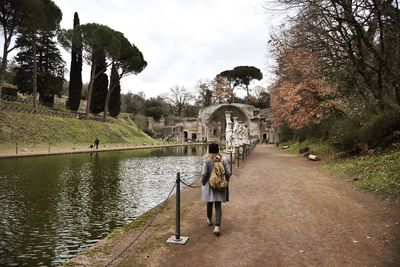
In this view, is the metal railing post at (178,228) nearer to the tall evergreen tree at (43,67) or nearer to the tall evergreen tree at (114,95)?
the tall evergreen tree at (43,67)

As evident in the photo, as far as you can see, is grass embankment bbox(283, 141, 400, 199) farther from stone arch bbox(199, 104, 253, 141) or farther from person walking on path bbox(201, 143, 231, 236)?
stone arch bbox(199, 104, 253, 141)

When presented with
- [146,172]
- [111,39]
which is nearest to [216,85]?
[111,39]

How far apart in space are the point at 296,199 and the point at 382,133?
6.84m

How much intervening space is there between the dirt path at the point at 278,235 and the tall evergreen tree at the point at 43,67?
35.9 m

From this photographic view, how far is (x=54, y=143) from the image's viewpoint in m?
30.4

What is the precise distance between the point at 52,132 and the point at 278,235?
101 ft

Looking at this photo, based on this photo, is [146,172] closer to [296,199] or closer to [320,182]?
[320,182]

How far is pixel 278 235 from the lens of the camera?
5.51 meters

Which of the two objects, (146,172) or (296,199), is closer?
(296,199)

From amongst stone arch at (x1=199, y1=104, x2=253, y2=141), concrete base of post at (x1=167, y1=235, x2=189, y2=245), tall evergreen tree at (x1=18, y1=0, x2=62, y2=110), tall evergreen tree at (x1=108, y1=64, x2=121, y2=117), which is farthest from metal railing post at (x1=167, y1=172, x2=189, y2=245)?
stone arch at (x1=199, y1=104, x2=253, y2=141)

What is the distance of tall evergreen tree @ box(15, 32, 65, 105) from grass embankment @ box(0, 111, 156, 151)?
561 centimetres

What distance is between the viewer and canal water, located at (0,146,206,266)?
5691 millimetres

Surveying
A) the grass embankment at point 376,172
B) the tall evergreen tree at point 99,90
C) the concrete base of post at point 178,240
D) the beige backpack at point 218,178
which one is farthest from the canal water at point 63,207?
the tall evergreen tree at point 99,90

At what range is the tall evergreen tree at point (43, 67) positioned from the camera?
126ft
